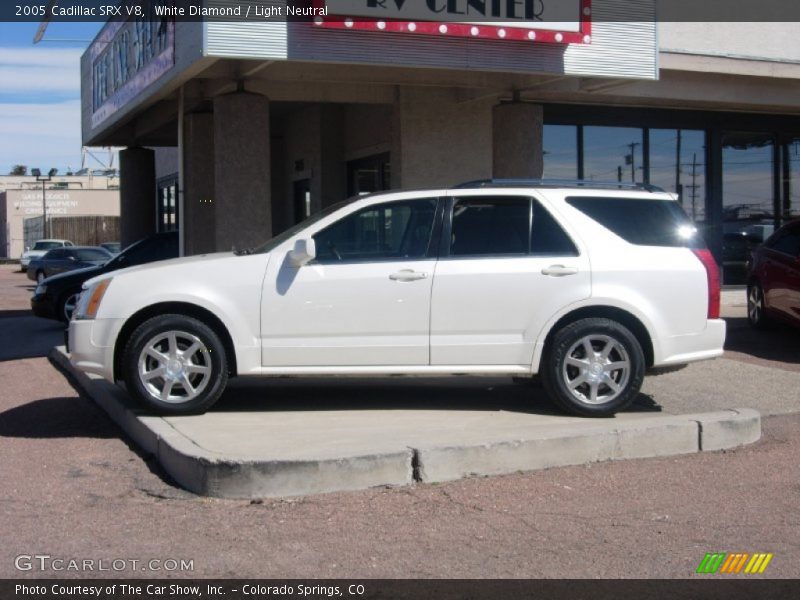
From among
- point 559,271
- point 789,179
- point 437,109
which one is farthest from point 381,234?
point 789,179

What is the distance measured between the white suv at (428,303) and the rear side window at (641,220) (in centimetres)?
2

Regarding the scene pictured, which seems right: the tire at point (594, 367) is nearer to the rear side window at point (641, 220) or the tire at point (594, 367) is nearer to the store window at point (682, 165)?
the rear side window at point (641, 220)

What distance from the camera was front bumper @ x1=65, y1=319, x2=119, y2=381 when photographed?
24.8 feet

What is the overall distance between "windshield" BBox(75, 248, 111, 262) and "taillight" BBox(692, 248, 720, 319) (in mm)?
25849

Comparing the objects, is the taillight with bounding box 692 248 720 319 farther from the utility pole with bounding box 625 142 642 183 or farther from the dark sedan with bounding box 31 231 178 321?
the dark sedan with bounding box 31 231 178 321

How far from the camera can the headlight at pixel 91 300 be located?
301 inches

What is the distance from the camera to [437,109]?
46.8 ft

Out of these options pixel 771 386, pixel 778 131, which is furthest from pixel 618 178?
pixel 771 386

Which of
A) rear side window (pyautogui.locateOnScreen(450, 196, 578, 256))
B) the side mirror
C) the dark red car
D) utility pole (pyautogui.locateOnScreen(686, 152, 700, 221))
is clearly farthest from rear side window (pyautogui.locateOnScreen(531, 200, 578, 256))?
utility pole (pyautogui.locateOnScreen(686, 152, 700, 221))

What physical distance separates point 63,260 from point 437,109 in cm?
1995

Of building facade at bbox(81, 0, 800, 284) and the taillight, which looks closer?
the taillight

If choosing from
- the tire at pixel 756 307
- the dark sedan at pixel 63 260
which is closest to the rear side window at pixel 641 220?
the tire at pixel 756 307

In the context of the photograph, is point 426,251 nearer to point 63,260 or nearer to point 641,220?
point 641,220

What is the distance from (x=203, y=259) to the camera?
25.5 feet
